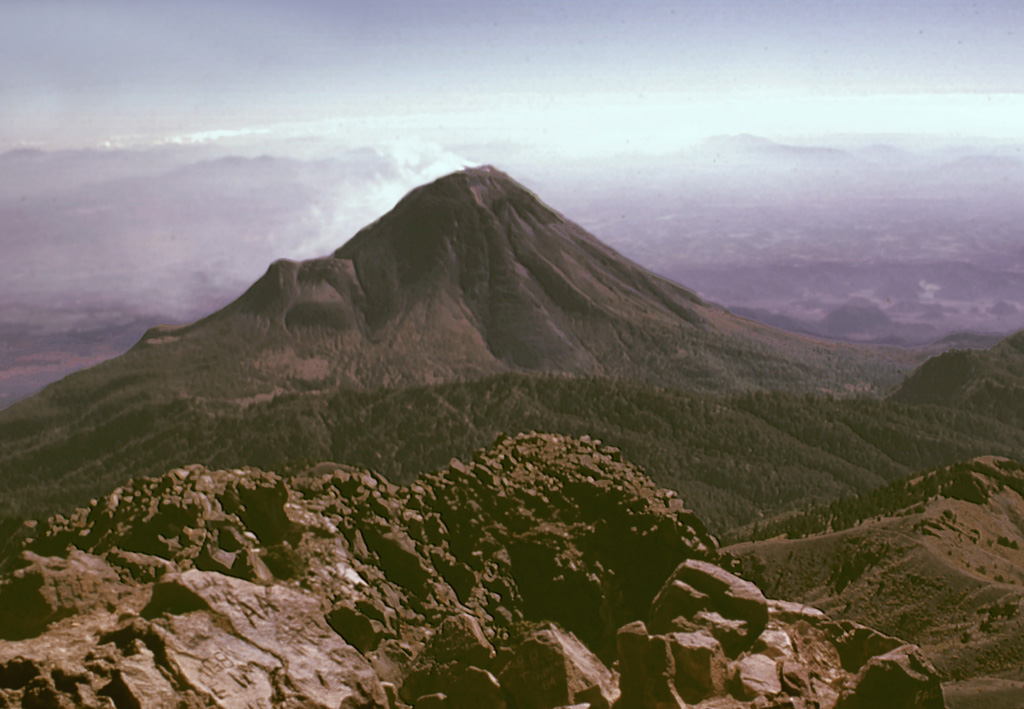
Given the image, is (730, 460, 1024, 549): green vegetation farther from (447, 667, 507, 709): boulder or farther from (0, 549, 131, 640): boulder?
(0, 549, 131, 640): boulder

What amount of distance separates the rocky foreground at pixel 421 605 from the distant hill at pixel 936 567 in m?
39.5

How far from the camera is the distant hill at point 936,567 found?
71.3 meters

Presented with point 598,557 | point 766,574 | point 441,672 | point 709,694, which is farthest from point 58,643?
point 766,574

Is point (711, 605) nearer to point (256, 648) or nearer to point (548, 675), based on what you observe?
point (548, 675)

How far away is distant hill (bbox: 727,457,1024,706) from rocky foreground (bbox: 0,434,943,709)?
39531 mm

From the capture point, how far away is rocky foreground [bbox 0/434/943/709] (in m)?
16.4

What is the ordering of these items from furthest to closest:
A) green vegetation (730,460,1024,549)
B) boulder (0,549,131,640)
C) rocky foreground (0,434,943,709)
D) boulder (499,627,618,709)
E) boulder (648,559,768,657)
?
green vegetation (730,460,1024,549) → boulder (648,559,768,657) → boulder (499,627,618,709) → boulder (0,549,131,640) → rocky foreground (0,434,943,709)

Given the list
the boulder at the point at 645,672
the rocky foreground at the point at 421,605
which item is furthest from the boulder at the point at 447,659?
the boulder at the point at 645,672

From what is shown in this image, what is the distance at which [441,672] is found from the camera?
2003cm

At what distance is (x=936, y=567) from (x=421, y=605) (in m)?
81.7

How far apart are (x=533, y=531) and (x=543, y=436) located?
637 centimetres

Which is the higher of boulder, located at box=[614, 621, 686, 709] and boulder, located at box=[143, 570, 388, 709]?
boulder, located at box=[143, 570, 388, 709]

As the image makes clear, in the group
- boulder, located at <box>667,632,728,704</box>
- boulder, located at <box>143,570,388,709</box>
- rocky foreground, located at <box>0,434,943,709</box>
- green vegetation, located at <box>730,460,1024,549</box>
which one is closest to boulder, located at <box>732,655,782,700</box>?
rocky foreground, located at <box>0,434,943,709</box>

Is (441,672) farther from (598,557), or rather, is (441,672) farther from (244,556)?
(598,557)
